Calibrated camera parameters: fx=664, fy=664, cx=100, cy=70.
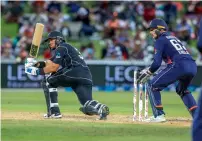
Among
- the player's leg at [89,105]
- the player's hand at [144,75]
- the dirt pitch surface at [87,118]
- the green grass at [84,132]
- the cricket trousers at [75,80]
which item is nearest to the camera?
the green grass at [84,132]

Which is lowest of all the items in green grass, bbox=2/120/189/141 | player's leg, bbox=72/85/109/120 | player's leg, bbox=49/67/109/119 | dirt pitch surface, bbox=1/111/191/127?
dirt pitch surface, bbox=1/111/191/127

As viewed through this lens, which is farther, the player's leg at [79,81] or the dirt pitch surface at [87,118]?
the player's leg at [79,81]

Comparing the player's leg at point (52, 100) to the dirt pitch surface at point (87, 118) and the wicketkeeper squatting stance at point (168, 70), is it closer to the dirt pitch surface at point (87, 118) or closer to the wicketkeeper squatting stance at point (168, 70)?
the dirt pitch surface at point (87, 118)

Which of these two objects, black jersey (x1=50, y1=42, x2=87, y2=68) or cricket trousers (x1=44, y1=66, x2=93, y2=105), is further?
cricket trousers (x1=44, y1=66, x2=93, y2=105)

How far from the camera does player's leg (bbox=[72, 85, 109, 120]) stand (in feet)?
42.1

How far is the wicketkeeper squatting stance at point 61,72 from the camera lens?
13.0 m

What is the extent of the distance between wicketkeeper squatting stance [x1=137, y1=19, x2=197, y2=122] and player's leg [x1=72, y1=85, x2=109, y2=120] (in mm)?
879

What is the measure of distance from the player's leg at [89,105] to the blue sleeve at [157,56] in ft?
4.04

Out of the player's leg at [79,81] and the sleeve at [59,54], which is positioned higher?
the sleeve at [59,54]

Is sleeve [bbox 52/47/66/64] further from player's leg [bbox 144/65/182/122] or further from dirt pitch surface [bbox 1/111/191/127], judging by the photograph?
player's leg [bbox 144/65/182/122]

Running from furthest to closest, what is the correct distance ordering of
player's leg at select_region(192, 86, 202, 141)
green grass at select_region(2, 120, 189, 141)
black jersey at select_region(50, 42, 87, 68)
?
black jersey at select_region(50, 42, 87, 68)
green grass at select_region(2, 120, 189, 141)
player's leg at select_region(192, 86, 202, 141)

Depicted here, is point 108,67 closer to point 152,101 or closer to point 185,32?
point 185,32

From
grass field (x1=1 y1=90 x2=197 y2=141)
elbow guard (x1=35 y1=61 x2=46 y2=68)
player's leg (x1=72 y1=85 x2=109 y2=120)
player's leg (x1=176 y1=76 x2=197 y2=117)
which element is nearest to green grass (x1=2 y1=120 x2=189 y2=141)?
grass field (x1=1 y1=90 x2=197 y2=141)

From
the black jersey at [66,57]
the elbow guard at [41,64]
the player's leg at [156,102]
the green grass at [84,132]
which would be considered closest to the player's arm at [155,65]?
the player's leg at [156,102]
